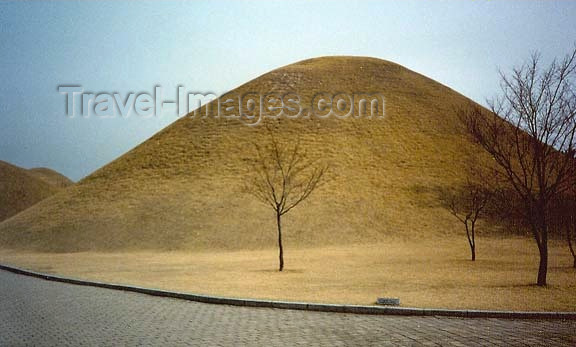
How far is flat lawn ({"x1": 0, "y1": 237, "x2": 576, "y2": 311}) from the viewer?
1361 centimetres

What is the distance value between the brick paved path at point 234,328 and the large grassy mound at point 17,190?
104808 millimetres

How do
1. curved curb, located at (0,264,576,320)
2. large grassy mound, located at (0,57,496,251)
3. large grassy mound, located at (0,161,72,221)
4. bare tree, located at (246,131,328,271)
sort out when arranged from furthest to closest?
large grassy mound, located at (0,161,72,221) → bare tree, located at (246,131,328,271) → large grassy mound, located at (0,57,496,251) → curved curb, located at (0,264,576,320)

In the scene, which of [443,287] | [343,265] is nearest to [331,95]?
[343,265]

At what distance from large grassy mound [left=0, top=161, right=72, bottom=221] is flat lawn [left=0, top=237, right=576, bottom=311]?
92.3 m

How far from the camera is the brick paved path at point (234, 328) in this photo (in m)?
8.43

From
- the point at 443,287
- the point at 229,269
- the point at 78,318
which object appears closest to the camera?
the point at 78,318

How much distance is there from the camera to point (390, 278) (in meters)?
19.0

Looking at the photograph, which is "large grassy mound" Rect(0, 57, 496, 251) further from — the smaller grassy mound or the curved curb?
the smaller grassy mound

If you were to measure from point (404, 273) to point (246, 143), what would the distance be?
40563mm

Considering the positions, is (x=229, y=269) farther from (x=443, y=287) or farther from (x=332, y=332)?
(x=332, y=332)

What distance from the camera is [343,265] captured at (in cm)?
2536

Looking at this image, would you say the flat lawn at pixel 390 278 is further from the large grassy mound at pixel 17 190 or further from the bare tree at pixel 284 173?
the large grassy mound at pixel 17 190

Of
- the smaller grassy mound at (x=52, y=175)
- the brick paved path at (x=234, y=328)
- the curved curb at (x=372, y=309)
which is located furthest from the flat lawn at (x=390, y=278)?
the smaller grassy mound at (x=52, y=175)

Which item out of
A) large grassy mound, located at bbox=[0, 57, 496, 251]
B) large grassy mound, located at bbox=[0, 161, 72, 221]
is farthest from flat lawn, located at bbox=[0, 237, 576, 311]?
large grassy mound, located at bbox=[0, 161, 72, 221]
